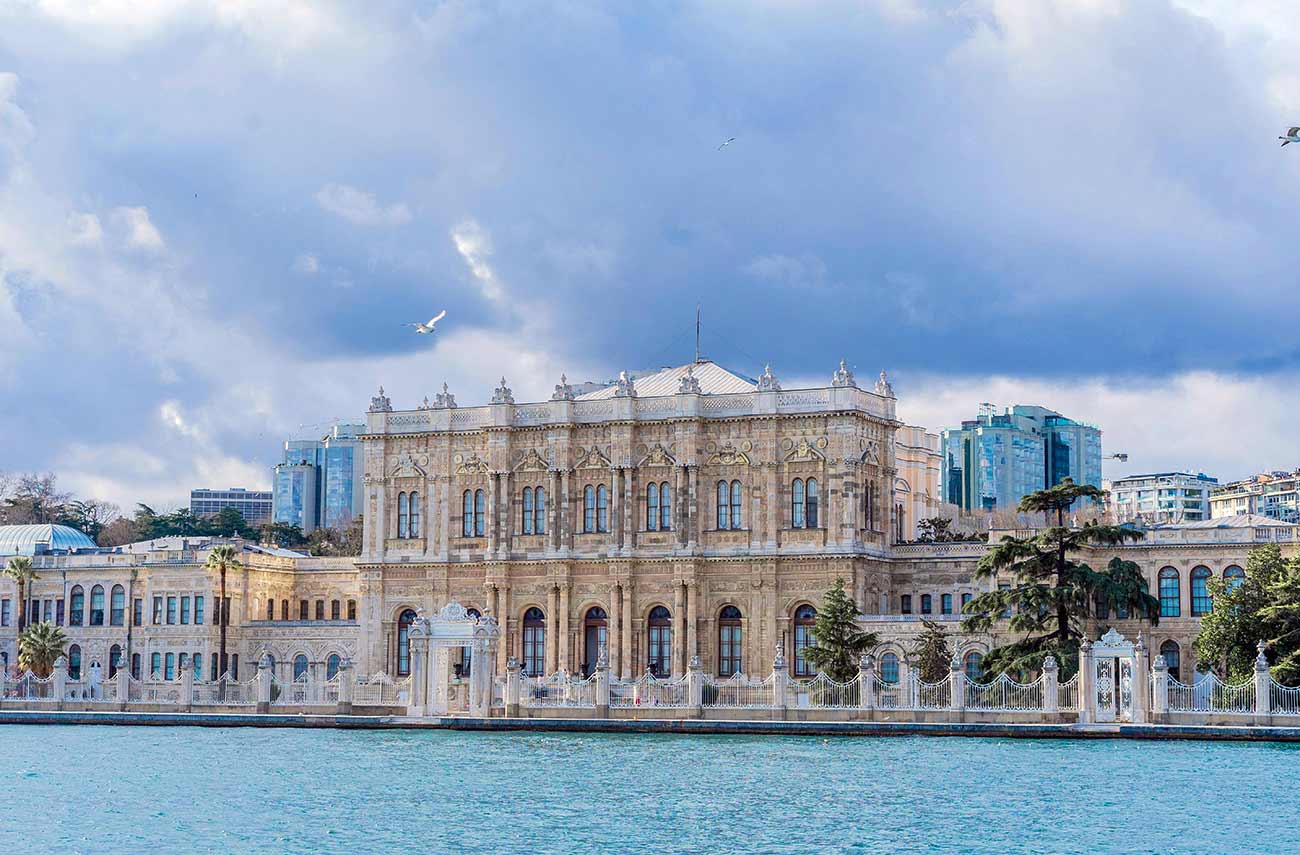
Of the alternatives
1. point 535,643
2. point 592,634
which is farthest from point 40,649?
point 592,634

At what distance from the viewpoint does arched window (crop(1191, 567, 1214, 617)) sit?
59.0 metres

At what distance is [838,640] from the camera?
187 ft

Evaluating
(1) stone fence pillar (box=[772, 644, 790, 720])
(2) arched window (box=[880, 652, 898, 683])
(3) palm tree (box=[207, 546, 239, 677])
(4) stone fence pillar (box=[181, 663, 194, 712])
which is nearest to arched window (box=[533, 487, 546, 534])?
(3) palm tree (box=[207, 546, 239, 677])

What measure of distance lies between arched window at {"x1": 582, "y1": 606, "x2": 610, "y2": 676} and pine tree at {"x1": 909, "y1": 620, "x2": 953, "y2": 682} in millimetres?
11035

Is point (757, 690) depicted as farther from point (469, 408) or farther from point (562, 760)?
point (469, 408)

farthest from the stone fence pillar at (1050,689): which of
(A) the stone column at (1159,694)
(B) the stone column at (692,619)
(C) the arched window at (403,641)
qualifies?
(C) the arched window at (403,641)

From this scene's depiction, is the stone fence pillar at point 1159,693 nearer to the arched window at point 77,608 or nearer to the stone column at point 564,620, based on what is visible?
the stone column at point 564,620

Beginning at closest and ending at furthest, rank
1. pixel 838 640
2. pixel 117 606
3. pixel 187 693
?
1. pixel 187 693
2. pixel 838 640
3. pixel 117 606

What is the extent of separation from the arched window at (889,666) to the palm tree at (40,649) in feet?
84.5

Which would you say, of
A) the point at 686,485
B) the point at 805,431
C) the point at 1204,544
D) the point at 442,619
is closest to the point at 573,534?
the point at 686,485

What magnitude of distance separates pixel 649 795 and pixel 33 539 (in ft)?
159

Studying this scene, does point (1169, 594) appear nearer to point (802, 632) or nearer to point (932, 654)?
point (932, 654)

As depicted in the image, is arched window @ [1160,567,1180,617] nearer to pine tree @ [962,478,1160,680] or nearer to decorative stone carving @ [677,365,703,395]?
pine tree @ [962,478,1160,680]

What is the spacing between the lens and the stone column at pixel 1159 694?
46.6m
